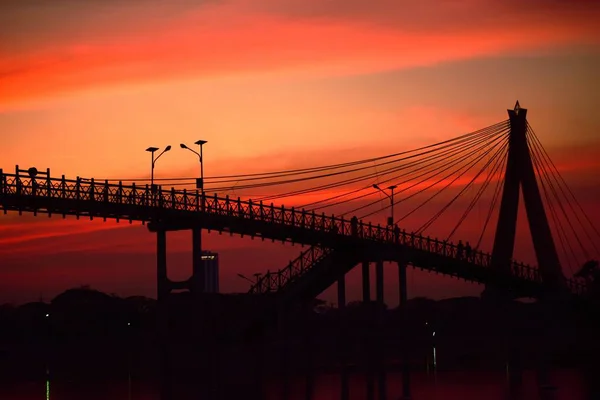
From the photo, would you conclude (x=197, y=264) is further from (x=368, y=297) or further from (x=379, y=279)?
(x=368, y=297)

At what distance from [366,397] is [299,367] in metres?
69.9

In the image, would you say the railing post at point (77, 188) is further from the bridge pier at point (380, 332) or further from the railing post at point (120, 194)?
the bridge pier at point (380, 332)

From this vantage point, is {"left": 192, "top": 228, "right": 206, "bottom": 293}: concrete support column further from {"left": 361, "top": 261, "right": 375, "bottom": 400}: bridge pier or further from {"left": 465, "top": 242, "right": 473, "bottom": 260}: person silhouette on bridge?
{"left": 465, "top": 242, "right": 473, "bottom": 260}: person silhouette on bridge

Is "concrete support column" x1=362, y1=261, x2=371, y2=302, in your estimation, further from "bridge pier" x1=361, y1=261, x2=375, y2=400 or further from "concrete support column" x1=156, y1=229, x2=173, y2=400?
"concrete support column" x1=156, y1=229, x2=173, y2=400

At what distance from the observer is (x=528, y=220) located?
10900 cm

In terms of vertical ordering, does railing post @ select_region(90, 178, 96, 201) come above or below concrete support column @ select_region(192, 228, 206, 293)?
above

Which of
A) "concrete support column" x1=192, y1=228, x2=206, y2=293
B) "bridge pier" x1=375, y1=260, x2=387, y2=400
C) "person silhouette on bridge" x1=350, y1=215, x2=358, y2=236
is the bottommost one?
"bridge pier" x1=375, y1=260, x2=387, y2=400

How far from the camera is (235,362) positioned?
11756cm

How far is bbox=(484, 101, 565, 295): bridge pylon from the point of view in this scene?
347 ft

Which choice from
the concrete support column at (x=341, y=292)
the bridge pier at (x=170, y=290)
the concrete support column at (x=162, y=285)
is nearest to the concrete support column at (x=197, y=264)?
the bridge pier at (x=170, y=290)

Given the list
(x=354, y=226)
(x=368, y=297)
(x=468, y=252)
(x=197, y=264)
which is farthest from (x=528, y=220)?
(x=197, y=264)

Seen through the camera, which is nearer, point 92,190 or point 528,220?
point 92,190

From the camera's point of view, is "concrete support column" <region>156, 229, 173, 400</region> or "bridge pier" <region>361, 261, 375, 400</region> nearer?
"concrete support column" <region>156, 229, 173, 400</region>

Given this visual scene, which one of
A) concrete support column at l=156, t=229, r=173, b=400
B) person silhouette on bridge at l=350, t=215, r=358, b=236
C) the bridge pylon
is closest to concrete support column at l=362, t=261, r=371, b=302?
person silhouette on bridge at l=350, t=215, r=358, b=236
